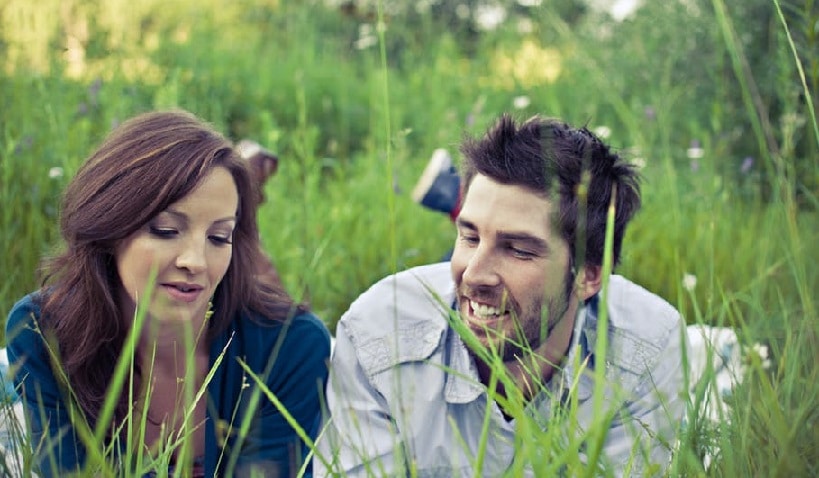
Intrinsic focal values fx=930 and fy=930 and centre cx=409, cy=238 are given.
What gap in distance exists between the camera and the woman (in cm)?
221

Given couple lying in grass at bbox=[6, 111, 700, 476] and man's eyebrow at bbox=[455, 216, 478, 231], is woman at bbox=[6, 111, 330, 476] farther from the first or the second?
man's eyebrow at bbox=[455, 216, 478, 231]

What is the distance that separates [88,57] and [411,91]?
294 centimetres

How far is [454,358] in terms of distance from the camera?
2402 mm

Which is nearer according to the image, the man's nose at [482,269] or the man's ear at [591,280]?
the man's nose at [482,269]

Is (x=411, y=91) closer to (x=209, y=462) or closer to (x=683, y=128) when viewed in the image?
(x=683, y=128)

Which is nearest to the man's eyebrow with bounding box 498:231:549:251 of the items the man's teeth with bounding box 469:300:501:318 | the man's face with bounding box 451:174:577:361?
the man's face with bounding box 451:174:577:361

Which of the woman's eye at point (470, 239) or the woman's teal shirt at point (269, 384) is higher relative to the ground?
the woman's eye at point (470, 239)

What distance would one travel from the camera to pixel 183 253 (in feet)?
7.14

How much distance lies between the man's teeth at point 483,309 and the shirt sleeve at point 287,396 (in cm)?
47

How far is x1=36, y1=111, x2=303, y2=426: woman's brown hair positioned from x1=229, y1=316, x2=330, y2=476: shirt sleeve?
182 millimetres

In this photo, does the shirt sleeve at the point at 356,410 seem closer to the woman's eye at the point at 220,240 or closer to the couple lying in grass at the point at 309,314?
the couple lying in grass at the point at 309,314

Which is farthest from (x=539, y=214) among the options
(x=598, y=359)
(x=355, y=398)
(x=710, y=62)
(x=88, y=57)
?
(x=710, y=62)

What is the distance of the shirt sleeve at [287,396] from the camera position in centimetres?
244

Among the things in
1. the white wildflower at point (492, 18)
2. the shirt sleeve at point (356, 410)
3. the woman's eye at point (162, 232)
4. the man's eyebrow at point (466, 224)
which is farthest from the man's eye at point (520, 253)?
the white wildflower at point (492, 18)
